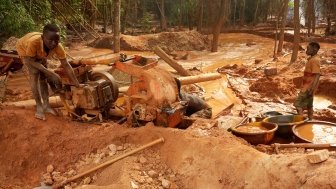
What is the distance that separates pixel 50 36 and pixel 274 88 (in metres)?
6.96

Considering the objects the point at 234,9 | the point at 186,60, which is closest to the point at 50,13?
the point at 186,60

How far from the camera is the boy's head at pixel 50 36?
5801 mm

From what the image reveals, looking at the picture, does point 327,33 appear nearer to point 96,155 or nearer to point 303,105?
point 303,105

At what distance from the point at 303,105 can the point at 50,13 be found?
9991 millimetres

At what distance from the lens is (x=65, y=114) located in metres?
6.94

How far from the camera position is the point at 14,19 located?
1172 centimetres

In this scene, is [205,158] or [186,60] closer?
[205,158]

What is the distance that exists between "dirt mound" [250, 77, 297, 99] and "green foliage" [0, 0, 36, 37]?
737 cm

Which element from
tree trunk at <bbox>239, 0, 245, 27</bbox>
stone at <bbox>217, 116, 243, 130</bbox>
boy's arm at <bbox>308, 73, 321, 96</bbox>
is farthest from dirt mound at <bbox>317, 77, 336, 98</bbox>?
tree trunk at <bbox>239, 0, 245, 27</bbox>

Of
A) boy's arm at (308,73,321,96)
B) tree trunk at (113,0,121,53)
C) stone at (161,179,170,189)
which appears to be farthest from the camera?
tree trunk at (113,0,121,53)

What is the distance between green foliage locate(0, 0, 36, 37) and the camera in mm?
11602

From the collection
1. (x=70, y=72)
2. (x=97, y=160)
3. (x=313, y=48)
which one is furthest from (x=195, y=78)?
(x=97, y=160)

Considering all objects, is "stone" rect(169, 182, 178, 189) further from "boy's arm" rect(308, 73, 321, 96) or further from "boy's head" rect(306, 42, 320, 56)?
"boy's head" rect(306, 42, 320, 56)

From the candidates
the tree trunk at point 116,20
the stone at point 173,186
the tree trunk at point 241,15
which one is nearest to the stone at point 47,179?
the stone at point 173,186
